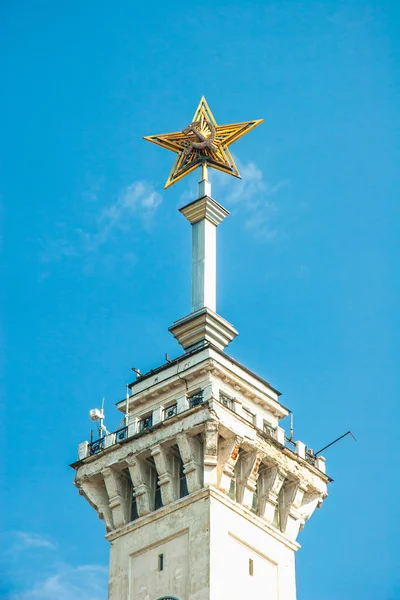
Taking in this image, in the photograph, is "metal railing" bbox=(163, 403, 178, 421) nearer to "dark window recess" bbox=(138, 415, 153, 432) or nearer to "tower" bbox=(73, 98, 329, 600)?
"tower" bbox=(73, 98, 329, 600)

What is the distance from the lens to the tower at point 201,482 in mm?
80062

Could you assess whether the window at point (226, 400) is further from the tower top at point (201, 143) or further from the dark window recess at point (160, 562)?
the tower top at point (201, 143)

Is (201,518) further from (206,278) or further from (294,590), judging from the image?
(206,278)

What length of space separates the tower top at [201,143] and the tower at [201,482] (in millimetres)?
12077

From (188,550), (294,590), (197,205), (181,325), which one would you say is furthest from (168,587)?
(197,205)

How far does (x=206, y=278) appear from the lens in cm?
9331

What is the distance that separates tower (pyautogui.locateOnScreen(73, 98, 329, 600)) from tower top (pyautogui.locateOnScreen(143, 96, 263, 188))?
1208 centimetres

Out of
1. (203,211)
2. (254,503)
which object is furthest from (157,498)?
(203,211)

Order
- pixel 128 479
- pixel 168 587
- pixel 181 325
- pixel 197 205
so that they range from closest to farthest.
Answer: pixel 168 587 < pixel 128 479 < pixel 181 325 < pixel 197 205

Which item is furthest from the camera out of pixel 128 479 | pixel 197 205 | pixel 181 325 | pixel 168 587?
pixel 197 205

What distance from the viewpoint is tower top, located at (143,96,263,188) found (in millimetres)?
99312

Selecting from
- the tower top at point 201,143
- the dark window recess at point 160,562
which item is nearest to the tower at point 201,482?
the dark window recess at point 160,562

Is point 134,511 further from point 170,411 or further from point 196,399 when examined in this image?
point 196,399

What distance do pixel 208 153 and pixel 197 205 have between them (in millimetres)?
4244
